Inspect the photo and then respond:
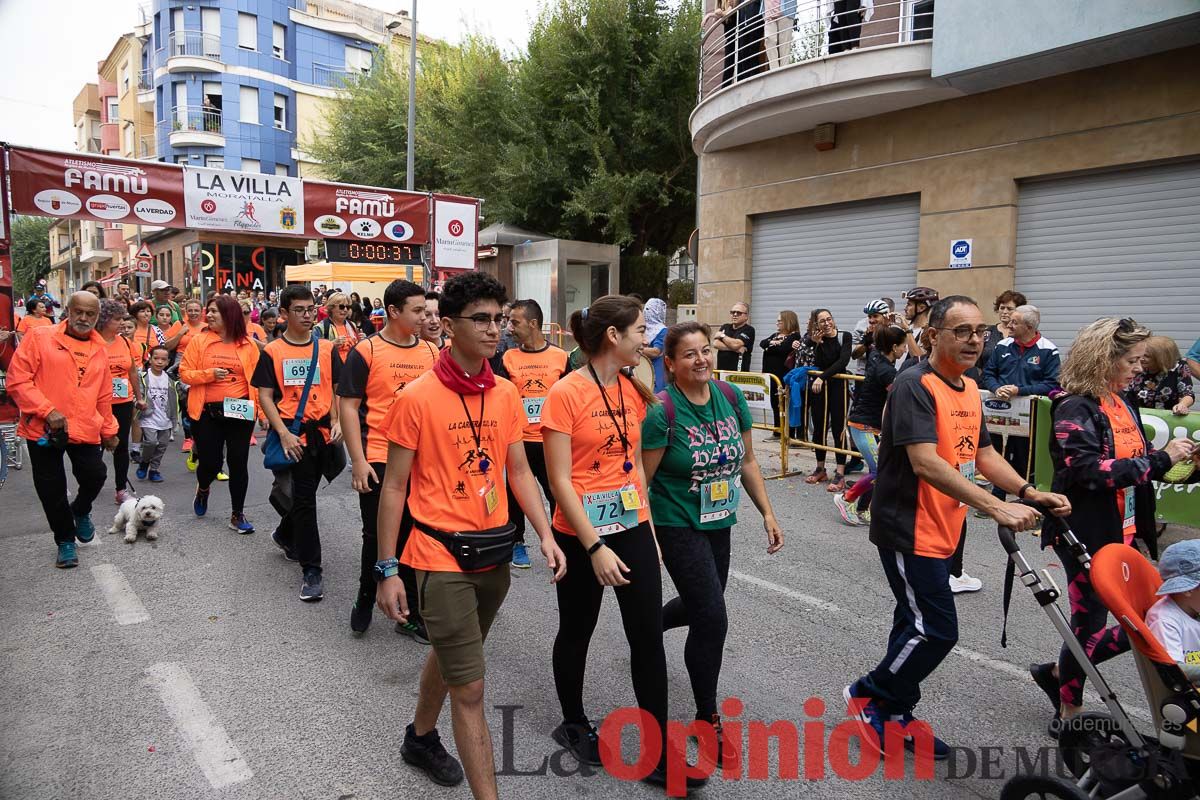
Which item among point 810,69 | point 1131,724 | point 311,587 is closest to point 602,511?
point 1131,724

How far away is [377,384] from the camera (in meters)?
4.53

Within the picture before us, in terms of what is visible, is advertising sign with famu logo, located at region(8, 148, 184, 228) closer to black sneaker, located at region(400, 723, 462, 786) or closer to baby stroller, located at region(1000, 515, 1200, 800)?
black sneaker, located at region(400, 723, 462, 786)

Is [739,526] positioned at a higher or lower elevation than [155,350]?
lower

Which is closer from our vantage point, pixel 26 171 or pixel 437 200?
pixel 26 171

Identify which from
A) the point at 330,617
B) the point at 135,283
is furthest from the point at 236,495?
the point at 135,283

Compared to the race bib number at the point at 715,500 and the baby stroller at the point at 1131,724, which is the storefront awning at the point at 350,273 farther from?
the baby stroller at the point at 1131,724

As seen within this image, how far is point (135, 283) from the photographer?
4272 centimetres

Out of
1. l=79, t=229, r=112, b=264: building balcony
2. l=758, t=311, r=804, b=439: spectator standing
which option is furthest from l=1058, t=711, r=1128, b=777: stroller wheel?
l=79, t=229, r=112, b=264: building balcony

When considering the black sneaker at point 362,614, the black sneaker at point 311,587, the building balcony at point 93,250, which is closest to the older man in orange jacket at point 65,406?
the black sneaker at point 311,587

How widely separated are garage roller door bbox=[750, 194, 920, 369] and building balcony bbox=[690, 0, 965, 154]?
1459 millimetres

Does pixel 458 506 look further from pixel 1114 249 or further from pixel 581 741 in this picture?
pixel 1114 249

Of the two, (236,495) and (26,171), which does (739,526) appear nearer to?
(236,495)

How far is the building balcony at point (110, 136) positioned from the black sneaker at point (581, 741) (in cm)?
5753

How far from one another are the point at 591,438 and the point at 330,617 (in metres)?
2.65
